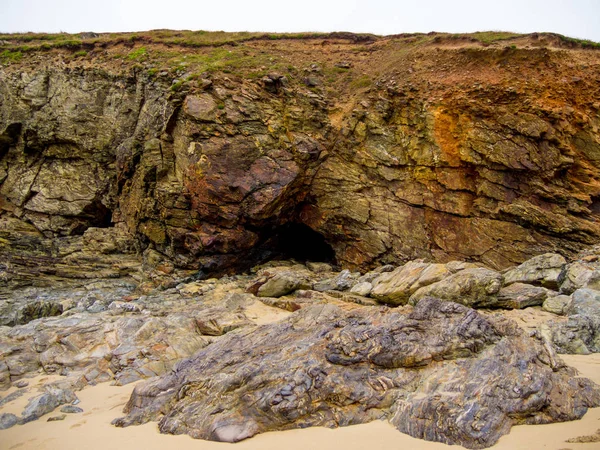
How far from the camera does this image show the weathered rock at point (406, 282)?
1303 cm

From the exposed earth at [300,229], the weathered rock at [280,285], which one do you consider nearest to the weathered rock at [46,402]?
the exposed earth at [300,229]

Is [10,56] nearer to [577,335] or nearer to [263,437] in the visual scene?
[263,437]

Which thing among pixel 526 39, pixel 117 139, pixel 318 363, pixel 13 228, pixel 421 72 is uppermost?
pixel 526 39

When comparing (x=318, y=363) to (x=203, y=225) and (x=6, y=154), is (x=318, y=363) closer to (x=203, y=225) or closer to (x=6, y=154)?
(x=203, y=225)

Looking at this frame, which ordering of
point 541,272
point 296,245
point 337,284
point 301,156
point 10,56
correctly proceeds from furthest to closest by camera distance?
point 10,56 → point 296,245 → point 301,156 → point 337,284 → point 541,272

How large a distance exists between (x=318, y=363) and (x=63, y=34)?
31160 mm

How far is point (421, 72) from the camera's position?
21.1 meters

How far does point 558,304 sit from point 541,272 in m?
2.91

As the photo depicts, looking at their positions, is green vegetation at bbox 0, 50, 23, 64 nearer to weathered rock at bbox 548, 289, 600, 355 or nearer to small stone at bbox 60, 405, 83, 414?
small stone at bbox 60, 405, 83, 414

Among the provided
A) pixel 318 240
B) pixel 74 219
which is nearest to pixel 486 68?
pixel 318 240

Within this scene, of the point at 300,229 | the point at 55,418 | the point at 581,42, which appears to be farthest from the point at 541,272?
the point at 55,418

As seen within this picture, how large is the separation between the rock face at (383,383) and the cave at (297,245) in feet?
47.9

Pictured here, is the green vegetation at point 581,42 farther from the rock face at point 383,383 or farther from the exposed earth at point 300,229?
the rock face at point 383,383

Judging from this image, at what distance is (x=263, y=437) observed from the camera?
18.2 feet
